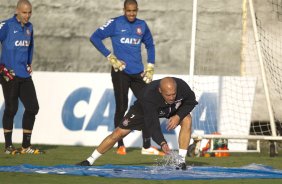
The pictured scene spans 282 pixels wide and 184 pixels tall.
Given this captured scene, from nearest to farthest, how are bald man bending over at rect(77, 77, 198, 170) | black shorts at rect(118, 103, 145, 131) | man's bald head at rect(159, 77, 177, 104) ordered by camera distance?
man's bald head at rect(159, 77, 177, 104)
bald man bending over at rect(77, 77, 198, 170)
black shorts at rect(118, 103, 145, 131)

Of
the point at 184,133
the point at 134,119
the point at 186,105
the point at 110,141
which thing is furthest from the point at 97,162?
the point at 186,105

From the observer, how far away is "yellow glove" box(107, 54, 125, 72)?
51.1 ft

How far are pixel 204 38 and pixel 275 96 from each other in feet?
5.85

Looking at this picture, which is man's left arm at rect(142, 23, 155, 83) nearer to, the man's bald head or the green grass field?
the green grass field

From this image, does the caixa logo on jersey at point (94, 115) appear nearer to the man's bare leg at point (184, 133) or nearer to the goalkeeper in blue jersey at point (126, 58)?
the goalkeeper in blue jersey at point (126, 58)

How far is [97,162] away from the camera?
13.8 metres

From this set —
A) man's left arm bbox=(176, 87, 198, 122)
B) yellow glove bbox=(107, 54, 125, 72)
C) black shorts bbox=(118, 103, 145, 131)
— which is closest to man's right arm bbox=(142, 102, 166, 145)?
man's left arm bbox=(176, 87, 198, 122)

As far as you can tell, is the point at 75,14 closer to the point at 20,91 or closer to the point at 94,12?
the point at 94,12

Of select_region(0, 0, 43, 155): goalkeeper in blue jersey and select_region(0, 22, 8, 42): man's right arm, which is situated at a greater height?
select_region(0, 22, 8, 42): man's right arm

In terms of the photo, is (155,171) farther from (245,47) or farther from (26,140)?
(245,47)

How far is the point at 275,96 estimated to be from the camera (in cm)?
1847

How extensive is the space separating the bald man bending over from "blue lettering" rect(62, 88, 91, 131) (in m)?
4.89

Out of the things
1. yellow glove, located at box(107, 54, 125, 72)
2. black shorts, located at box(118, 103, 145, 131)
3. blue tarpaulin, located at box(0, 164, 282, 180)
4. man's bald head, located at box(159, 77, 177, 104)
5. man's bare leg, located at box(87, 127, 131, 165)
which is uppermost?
yellow glove, located at box(107, 54, 125, 72)

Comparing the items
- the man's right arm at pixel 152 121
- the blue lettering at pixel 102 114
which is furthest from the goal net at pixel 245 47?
the man's right arm at pixel 152 121
